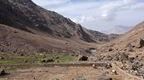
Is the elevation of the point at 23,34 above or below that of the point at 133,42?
above

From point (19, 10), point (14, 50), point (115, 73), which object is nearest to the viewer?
point (115, 73)

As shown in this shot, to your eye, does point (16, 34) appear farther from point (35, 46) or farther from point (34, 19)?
point (34, 19)

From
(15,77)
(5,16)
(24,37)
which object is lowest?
(15,77)

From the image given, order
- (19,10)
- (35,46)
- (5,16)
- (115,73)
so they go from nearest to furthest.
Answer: (115,73) → (35,46) → (5,16) → (19,10)

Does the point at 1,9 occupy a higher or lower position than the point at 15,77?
higher

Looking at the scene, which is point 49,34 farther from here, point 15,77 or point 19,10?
point 15,77

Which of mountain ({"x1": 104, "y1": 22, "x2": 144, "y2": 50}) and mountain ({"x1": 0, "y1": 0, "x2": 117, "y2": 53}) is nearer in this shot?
mountain ({"x1": 104, "y1": 22, "x2": 144, "y2": 50})

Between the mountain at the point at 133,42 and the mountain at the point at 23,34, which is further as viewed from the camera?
the mountain at the point at 23,34

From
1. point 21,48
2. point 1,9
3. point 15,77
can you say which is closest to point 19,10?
point 1,9

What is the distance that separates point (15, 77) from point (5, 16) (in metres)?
111

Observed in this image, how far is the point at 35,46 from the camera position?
129625 mm

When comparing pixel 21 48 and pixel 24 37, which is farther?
pixel 24 37

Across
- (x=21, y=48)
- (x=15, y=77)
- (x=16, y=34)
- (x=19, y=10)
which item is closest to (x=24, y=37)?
(x=16, y=34)

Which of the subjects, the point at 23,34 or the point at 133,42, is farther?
the point at 23,34
